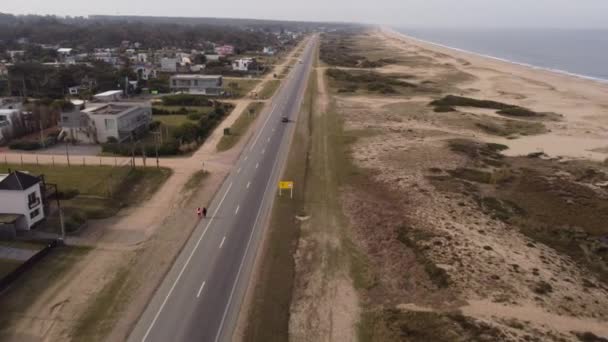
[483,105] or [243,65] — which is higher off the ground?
[243,65]

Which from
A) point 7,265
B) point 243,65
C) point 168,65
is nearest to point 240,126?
point 7,265

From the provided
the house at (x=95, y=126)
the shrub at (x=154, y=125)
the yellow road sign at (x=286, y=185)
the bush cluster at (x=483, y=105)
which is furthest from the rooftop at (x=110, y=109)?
the bush cluster at (x=483, y=105)

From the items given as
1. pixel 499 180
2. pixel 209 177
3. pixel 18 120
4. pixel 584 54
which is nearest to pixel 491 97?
pixel 499 180

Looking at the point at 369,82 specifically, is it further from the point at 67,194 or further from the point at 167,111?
the point at 67,194

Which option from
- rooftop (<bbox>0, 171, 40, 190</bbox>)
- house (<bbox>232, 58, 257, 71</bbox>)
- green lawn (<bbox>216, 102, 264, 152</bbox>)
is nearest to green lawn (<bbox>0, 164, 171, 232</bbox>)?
rooftop (<bbox>0, 171, 40, 190</bbox>)

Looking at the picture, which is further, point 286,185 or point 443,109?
point 443,109

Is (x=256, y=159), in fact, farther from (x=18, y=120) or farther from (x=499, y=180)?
(x=18, y=120)
